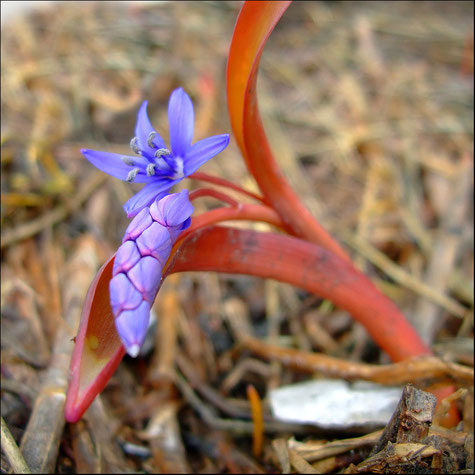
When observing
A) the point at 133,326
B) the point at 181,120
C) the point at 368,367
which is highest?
the point at 181,120

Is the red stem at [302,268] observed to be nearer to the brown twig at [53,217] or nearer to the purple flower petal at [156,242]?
the purple flower petal at [156,242]

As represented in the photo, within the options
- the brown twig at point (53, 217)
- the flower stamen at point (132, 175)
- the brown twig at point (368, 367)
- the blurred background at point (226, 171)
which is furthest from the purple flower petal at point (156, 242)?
the brown twig at point (53, 217)

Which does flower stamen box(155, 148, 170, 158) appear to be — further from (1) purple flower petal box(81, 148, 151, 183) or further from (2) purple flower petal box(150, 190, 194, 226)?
(2) purple flower petal box(150, 190, 194, 226)

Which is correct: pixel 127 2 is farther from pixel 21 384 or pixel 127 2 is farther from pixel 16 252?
pixel 21 384

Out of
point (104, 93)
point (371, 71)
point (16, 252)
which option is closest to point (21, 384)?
point (16, 252)

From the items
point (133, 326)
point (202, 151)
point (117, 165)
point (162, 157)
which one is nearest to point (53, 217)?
point (117, 165)

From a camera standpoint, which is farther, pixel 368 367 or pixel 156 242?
pixel 368 367

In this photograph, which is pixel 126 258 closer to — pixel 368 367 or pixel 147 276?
pixel 147 276

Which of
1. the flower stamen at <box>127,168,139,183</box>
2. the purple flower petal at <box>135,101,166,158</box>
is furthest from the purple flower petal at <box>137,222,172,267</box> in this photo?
the purple flower petal at <box>135,101,166,158</box>
